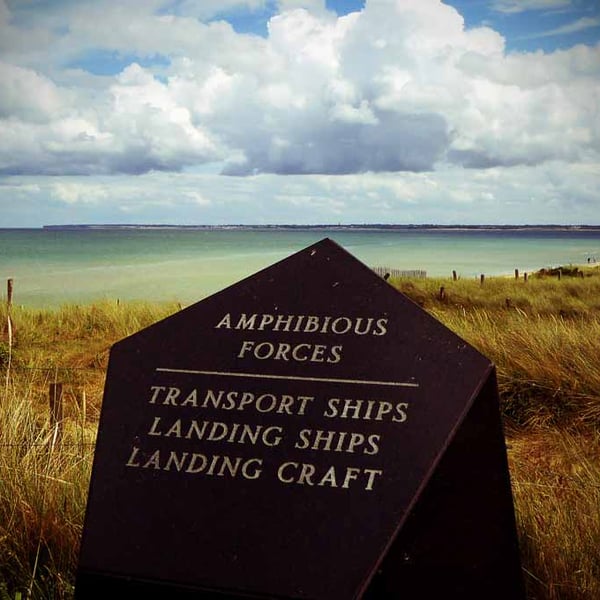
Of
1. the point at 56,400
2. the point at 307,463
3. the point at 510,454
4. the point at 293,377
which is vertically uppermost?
the point at 293,377

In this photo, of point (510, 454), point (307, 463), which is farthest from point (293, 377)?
point (510, 454)

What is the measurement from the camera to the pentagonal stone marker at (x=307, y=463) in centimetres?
252

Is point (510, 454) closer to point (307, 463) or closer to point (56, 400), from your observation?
point (56, 400)

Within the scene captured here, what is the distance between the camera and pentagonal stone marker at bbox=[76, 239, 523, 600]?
8.27 feet

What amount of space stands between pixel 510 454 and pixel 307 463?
3.57m

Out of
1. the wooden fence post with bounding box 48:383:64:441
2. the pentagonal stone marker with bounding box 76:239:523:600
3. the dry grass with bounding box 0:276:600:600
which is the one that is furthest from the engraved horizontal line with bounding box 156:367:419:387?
the wooden fence post with bounding box 48:383:64:441

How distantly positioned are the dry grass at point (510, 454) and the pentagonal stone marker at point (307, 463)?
0.71 metres

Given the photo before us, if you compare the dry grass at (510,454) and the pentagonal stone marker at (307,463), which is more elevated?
the pentagonal stone marker at (307,463)

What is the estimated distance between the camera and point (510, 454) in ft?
19.2

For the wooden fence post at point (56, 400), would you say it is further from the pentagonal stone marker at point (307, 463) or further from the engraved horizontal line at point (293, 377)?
the engraved horizontal line at point (293, 377)

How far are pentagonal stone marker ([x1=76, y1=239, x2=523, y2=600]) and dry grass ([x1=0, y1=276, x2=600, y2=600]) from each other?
2.34 feet

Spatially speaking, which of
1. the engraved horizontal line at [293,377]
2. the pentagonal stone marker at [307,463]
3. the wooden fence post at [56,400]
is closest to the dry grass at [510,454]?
the wooden fence post at [56,400]

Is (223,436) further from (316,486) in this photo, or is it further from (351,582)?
(351,582)

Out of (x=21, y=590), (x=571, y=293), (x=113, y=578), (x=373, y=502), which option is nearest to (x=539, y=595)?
(x=373, y=502)
